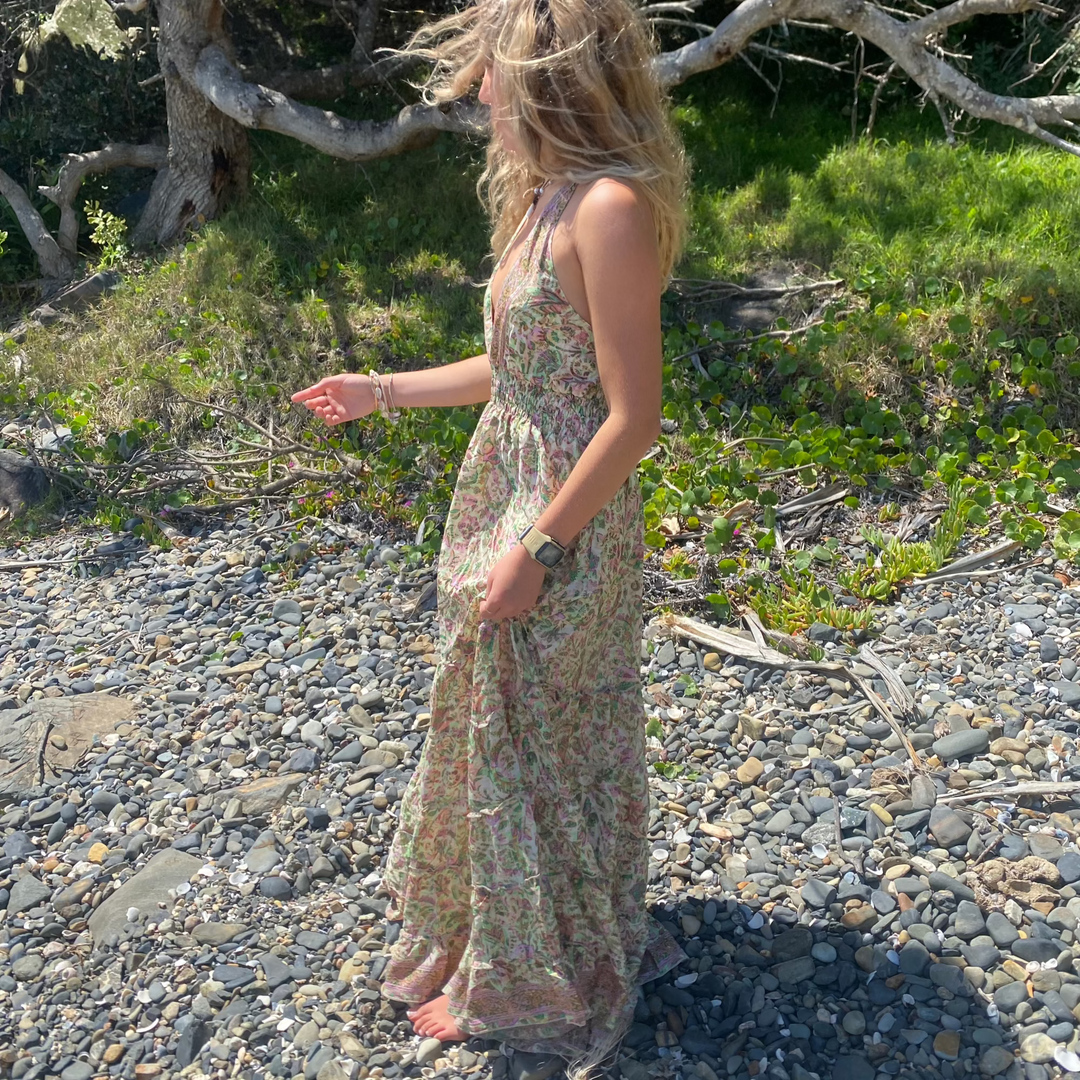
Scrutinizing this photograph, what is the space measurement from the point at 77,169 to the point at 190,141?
789 millimetres

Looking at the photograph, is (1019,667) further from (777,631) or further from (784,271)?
(784,271)

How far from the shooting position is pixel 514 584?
6.01 feet

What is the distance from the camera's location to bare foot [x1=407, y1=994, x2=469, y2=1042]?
233 centimetres

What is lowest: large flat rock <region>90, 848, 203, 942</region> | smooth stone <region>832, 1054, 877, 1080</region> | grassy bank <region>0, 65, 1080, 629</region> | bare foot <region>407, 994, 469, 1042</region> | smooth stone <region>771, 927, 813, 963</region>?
smooth stone <region>832, 1054, 877, 1080</region>

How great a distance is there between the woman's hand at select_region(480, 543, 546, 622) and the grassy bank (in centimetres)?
193

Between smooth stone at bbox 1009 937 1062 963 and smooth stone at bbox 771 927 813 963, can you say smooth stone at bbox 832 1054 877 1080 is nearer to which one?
smooth stone at bbox 771 927 813 963

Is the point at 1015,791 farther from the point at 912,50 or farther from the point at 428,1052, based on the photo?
the point at 912,50

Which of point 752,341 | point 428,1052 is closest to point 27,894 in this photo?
point 428,1052

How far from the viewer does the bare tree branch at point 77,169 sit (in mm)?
7059

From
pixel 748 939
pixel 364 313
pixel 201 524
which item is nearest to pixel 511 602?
pixel 748 939

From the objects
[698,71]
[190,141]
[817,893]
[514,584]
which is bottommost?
[817,893]

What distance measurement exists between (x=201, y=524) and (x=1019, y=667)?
10.8 ft

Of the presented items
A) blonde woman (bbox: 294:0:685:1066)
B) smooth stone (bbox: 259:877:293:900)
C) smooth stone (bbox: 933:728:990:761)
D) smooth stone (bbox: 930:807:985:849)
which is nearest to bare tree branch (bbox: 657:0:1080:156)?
smooth stone (bbox: 933:728:990:761)

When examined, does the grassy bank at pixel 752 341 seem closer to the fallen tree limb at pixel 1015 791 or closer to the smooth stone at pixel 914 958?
the fallen tree limb at pixel 1015 791
